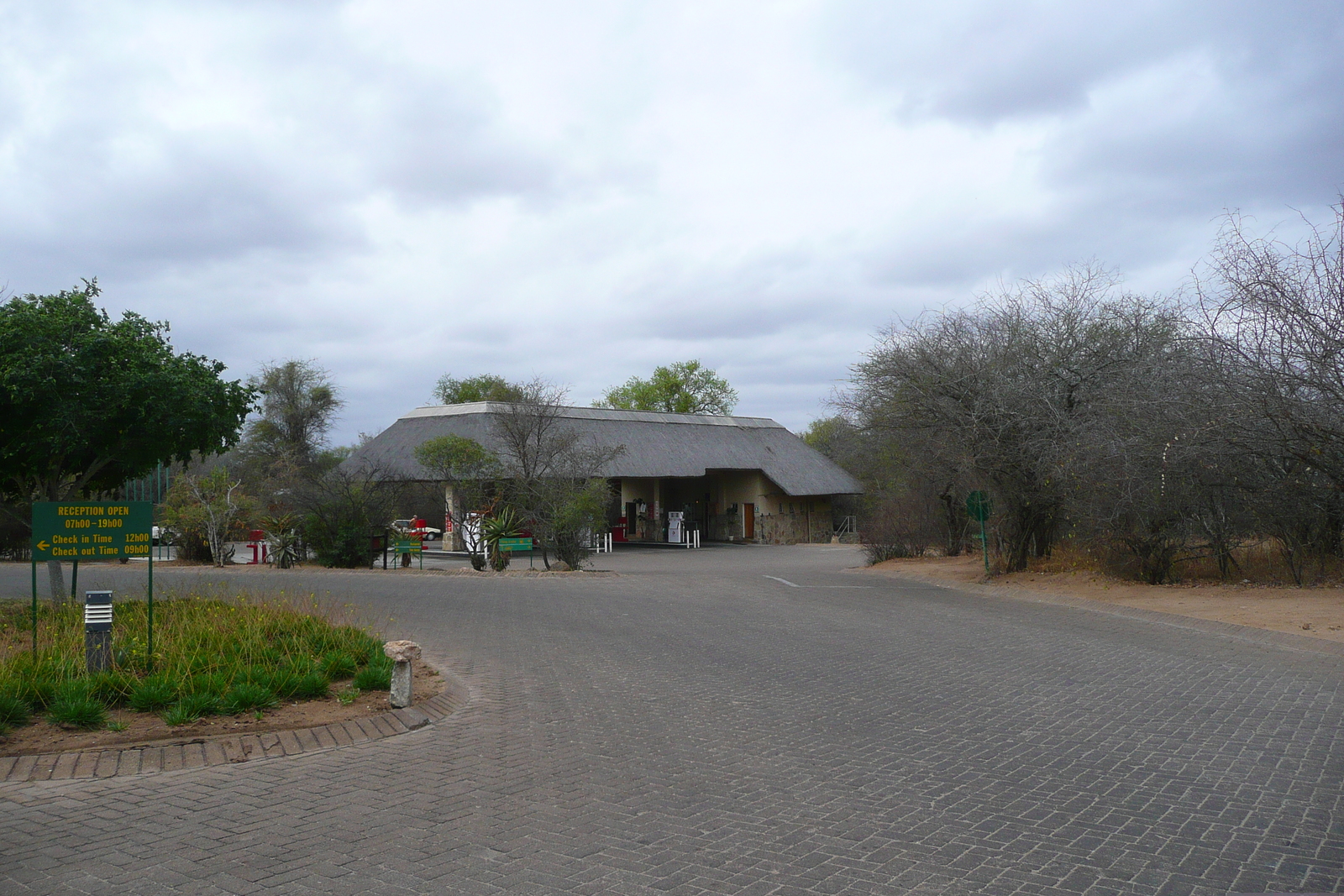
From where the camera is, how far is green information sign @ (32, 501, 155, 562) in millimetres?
8547

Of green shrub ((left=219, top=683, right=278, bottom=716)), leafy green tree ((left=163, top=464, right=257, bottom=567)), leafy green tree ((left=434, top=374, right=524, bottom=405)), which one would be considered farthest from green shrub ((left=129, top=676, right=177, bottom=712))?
leafy green tree ((left=434, top=374, right=524, bottom=405))

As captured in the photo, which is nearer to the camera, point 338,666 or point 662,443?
point 338,666

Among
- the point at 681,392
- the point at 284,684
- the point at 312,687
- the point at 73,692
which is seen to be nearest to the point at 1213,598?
the point at 312,687

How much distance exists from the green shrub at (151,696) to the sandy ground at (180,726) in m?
0.06

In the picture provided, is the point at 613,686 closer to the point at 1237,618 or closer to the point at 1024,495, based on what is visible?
the point at 1237,618

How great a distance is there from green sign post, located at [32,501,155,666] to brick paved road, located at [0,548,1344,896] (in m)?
3.15

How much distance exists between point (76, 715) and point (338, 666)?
2221 mm

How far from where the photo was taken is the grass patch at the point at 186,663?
7320mm

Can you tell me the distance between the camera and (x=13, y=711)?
6.90m

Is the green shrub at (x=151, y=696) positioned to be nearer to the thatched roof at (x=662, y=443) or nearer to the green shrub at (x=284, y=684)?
the green shrub at (x=284, y=684)

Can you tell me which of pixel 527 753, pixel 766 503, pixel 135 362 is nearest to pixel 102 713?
pixel 527 753

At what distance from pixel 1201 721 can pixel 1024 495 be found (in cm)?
1265

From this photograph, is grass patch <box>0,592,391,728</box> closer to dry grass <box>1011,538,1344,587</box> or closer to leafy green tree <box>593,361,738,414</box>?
dry grass <box>1011,538,1344,587</box>

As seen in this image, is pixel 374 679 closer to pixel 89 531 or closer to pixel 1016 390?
pixel 89 531
